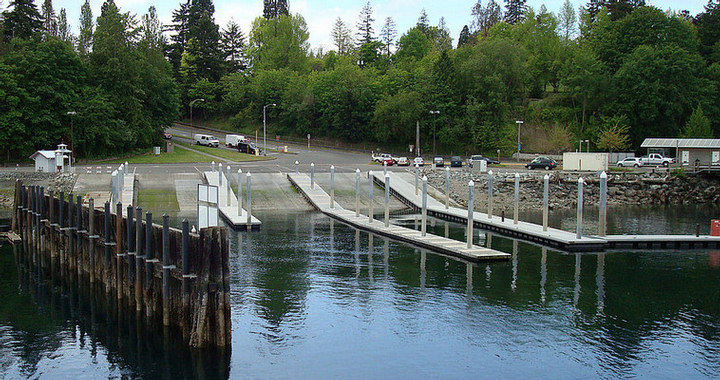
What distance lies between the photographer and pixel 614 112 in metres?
110

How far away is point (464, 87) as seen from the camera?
117 metres

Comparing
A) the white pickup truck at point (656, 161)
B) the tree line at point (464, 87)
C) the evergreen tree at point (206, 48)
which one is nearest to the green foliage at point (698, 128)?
the tree line at point (464, 87)

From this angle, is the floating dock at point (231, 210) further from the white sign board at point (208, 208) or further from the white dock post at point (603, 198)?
the white sign board at point (208, 208)

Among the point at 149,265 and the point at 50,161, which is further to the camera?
Result: the point at 50,161

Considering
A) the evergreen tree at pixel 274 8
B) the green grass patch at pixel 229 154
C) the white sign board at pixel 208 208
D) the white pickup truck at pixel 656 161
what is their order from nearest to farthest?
the white sign board at pixel 208 208, the white pickup truck at pixel 656 161, the green grass patch at pixel 229 154, the evergreen tree at pixel 274 8

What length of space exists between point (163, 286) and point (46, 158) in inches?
2220

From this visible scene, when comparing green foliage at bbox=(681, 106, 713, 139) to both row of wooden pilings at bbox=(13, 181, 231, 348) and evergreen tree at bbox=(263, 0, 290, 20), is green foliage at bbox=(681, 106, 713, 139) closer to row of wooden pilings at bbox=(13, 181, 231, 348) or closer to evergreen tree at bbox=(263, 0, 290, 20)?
row of wooden pilings at bbox=(13, 181, 231, 348)

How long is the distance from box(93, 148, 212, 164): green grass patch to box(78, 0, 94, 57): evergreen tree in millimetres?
23333

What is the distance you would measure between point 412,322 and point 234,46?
147m

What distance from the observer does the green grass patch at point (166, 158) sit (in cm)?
9294

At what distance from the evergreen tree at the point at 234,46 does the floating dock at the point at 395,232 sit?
9891 cm

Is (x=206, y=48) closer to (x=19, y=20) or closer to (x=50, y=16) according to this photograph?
(x=50, y=16)

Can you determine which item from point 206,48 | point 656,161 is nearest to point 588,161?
point 656,161

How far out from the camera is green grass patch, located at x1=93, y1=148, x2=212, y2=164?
92.9 meters
